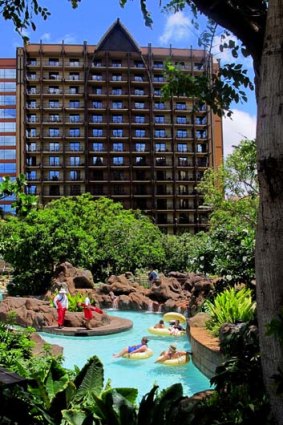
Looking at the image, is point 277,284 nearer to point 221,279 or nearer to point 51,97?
point 221,279

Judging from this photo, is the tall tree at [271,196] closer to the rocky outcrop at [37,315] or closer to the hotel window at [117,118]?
the rocky outcrop at [37,315]

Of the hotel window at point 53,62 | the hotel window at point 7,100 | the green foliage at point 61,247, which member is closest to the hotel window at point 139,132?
the hotel window at point 53,62

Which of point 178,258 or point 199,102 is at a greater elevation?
point 199,102

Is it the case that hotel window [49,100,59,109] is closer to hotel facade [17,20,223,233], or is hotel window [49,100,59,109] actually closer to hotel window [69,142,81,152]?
hotel facade [17,20,223,233]

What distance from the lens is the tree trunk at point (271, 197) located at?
3664 mm

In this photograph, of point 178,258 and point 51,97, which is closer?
point 178,258

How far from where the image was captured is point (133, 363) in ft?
36.7

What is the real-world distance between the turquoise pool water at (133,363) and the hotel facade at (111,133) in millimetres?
49336

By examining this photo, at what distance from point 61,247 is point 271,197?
21.1 metres

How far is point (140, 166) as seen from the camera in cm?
6650

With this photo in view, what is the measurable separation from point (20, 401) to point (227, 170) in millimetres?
29884

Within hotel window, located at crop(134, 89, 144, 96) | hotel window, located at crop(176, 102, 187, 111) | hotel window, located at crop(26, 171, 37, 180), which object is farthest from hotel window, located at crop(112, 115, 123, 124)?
hotel window, located at crop(26, 171, 37, 180)

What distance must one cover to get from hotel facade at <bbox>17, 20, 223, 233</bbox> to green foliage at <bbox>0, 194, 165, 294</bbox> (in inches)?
1359

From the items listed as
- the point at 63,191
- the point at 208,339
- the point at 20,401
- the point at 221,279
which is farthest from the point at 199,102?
the point at 63,191
